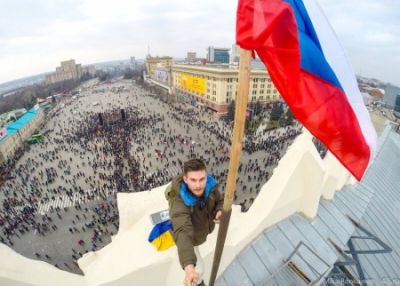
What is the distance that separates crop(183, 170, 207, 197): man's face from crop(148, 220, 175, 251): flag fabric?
6.20ft

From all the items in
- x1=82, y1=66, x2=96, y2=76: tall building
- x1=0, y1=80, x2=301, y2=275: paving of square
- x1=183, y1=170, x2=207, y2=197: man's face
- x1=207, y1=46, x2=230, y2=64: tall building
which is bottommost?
x1=0, y1=80, x2=301, y2=275: paving of square

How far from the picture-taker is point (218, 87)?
148ft

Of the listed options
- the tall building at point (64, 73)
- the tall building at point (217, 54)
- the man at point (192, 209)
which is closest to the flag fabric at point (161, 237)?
the man at point (192, 209)

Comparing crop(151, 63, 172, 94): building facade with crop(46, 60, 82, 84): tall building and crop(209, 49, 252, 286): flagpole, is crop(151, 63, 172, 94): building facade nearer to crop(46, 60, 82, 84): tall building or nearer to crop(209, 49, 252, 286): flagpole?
crop(209, 49, 252, 286): flagpole

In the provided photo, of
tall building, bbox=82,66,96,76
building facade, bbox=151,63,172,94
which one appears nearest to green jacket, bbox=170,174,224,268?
building facade, bbox=151,63,172,94

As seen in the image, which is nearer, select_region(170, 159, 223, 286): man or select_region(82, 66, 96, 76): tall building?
select_region(170, 159, 223, 286): man

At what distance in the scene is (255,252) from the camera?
5.17m

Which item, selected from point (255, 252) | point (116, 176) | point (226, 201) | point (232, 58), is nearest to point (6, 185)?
point (116, 176)

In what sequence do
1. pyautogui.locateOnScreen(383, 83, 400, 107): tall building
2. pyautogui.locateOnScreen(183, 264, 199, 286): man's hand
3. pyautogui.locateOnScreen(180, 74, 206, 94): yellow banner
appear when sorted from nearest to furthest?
pyautogui.locateOnScreen(183, 264, 199, 286): man's hand
pyautogui.locateOnScreen(180, 74, 206, 94): yellow banner
pyautogui.locateOnScreen(383, 83, 400, 107): tall building

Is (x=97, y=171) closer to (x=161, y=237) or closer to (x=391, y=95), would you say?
(x=161, y=237)

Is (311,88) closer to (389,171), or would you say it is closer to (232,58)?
(389,171)

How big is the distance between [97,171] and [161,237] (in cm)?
2380

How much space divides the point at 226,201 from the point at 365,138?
2.37m

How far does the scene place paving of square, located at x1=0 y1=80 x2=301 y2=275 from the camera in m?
16.1
